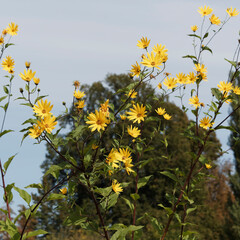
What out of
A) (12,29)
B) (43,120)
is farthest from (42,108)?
(12,29)

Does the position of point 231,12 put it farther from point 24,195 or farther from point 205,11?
point 24,195

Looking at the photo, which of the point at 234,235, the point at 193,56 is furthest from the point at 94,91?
the point at 193,56

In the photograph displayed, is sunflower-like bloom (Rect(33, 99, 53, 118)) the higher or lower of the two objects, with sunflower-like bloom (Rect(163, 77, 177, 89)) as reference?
lower

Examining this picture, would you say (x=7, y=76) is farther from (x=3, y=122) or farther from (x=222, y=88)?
(x=222, y=88)

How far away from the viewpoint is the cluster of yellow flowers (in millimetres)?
2193

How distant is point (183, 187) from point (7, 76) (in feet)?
5.76

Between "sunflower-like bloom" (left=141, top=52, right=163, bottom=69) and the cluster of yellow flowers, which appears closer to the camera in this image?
the cluster of yellow flowers

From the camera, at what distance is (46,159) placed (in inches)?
728

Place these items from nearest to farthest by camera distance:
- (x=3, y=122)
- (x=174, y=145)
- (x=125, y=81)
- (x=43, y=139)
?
(x=43, y=139), (x=3, y=122), (x=174, y=145), (x=125, y=81)

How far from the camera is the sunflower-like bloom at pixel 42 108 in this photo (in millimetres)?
2256

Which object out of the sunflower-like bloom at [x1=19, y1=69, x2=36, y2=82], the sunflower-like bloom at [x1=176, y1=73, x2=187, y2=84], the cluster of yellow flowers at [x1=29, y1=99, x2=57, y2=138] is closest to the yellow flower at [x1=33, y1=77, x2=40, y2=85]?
the sunflower-like bloom at [x1=19, y1=69, x2=36, y2=82]

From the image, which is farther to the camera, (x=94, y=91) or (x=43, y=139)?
(x=94, y=91)

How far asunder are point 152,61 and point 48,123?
33.6 inches

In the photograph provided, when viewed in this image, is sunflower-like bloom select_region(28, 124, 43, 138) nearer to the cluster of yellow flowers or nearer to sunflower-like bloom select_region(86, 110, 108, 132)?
the cluster of yellow flowers
